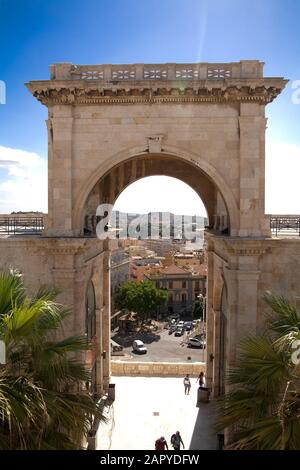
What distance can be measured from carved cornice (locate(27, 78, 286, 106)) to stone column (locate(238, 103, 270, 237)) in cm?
53

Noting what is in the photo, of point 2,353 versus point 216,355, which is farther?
point 216,355

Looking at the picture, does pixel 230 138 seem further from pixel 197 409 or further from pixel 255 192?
pixel 197 409

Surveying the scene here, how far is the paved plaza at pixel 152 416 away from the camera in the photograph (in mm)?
16188

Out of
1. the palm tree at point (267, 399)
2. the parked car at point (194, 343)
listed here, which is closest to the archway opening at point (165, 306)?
the parked car at point (194, 343)

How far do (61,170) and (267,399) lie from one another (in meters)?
9.77

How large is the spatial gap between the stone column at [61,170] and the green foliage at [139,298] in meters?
52.1

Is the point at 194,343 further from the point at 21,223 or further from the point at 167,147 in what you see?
the point at 167,147

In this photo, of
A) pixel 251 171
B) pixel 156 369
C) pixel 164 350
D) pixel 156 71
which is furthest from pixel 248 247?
pixel 164 350

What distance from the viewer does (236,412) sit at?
8.77m

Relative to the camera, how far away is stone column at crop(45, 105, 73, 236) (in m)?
14.2

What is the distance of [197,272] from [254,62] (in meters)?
69.3

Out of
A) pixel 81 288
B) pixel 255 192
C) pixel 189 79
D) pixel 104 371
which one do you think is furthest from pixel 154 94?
pixel 104 371

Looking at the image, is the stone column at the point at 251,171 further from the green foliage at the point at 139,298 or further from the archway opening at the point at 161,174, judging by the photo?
the green foliage at the point at 139,298

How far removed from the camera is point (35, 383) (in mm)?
7996
